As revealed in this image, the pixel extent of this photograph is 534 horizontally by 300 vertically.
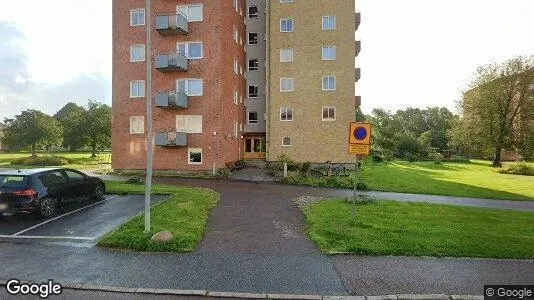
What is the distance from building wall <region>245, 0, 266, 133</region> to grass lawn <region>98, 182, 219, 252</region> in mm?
23174

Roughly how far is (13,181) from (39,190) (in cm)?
82

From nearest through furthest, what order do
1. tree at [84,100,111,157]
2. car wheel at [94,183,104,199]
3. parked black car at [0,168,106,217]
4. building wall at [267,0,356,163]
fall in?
parked black car at [0,168,106,217] → car wheel at [94,183,104,199] → building wall at [267,0,356,163] → tree at [84,100,111,157]

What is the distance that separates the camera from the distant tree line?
44.9m

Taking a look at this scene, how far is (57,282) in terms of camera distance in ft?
21.4

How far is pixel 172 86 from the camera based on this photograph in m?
28.7

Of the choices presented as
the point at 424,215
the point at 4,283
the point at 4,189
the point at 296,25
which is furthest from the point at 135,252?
the point at 296,25

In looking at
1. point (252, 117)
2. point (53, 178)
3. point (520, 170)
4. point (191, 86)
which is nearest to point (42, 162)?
point (191, 86)

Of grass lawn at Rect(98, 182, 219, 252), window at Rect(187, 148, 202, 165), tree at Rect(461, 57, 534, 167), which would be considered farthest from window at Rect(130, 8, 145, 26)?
tree at Rect(461, 57, 534, 167)

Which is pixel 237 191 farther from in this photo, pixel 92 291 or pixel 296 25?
pixel 296 25

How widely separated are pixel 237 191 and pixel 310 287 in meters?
12.3

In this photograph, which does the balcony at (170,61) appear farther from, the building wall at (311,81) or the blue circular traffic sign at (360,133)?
the blue circular traffic sign at (360,133)

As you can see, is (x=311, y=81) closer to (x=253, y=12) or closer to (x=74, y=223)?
(x=253, y=12)

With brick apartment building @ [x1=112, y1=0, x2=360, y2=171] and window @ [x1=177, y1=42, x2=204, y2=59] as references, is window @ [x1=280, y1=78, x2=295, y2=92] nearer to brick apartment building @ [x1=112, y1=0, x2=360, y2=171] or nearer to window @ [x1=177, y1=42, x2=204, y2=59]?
brick apartment building @ [x1=112, y1=0, x2=360, y2=171]

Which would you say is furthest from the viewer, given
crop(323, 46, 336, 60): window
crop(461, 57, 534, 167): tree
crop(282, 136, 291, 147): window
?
crop(461, 57, 534, 167): tree
